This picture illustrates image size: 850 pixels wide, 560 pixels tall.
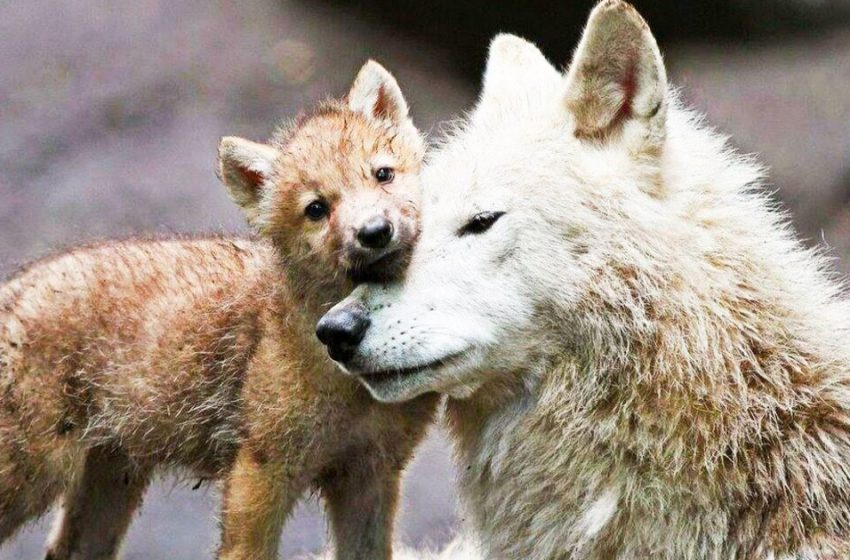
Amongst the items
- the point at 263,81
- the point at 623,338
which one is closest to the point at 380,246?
the point at 623,338

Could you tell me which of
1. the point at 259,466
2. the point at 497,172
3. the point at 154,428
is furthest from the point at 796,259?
the point at 154,428

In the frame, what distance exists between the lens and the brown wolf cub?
15.4ft

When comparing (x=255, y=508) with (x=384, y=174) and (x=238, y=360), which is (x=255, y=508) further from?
(x=384, y=174)

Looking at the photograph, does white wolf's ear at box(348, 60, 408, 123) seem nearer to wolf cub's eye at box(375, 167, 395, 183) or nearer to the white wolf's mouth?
wolf cub's eye at box(375, 167, 395, 183)

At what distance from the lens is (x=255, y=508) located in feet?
15.6

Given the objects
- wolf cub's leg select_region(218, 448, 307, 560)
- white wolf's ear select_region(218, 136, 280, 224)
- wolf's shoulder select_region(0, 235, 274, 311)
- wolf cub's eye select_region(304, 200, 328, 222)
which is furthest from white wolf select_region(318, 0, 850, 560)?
wolf's shoulder select_region(0, 235, 274, 311)

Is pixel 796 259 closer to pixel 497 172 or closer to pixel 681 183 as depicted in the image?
pixel 681 183

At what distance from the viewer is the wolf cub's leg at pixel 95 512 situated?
5.67 meters

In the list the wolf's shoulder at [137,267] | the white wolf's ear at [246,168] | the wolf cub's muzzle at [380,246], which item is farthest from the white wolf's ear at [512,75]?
the wolf's shoulder at [137,267]

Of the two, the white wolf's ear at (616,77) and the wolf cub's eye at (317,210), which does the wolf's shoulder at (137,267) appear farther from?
the white wolf's ear at (616,77)

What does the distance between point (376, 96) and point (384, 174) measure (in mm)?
557

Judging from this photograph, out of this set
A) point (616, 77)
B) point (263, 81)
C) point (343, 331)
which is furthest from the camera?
point (263, 81)

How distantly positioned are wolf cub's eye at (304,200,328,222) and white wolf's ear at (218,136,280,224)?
1.22 ft

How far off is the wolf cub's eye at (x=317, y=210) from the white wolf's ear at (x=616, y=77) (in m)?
1.07
